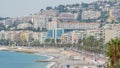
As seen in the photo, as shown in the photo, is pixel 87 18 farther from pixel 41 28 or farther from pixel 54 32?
pixel 54 32

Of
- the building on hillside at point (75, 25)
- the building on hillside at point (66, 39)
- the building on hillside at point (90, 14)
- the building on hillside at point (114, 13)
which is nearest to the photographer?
the building on hillside at point (66, 39)

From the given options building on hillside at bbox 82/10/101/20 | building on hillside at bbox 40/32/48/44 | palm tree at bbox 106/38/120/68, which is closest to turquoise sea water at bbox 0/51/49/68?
palm tree at bbox 106/38/120/68

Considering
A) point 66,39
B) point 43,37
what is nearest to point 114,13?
point 43,37

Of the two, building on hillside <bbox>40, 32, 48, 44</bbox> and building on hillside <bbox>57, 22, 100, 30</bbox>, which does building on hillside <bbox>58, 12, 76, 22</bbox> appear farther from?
building on hillside <bbox>40, 32, 48, 44</bbox>

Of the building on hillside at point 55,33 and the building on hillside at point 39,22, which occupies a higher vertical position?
the building on hillside at point 39,22

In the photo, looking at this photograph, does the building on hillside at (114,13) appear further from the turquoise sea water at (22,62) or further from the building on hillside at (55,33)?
the turquoise sea water at (22,62)

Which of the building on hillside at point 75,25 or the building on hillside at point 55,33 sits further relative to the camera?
the building on hillside at point 75,25

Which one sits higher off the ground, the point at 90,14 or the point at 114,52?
the point at 114,52

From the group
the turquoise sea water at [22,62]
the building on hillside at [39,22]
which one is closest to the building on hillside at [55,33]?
the building on hillside at [39,22]

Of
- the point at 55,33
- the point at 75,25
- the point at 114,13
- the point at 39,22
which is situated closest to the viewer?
the point at 55,33

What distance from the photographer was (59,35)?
450ft

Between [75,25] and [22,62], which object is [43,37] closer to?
[75,25]

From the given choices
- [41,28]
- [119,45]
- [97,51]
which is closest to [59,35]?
[41,28]

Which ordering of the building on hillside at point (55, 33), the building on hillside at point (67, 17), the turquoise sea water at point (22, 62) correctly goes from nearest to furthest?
the turquoise sea water at point (22, 62)
the building on hillside at point (55, 33)
the building on hillside at point (67, 17)
